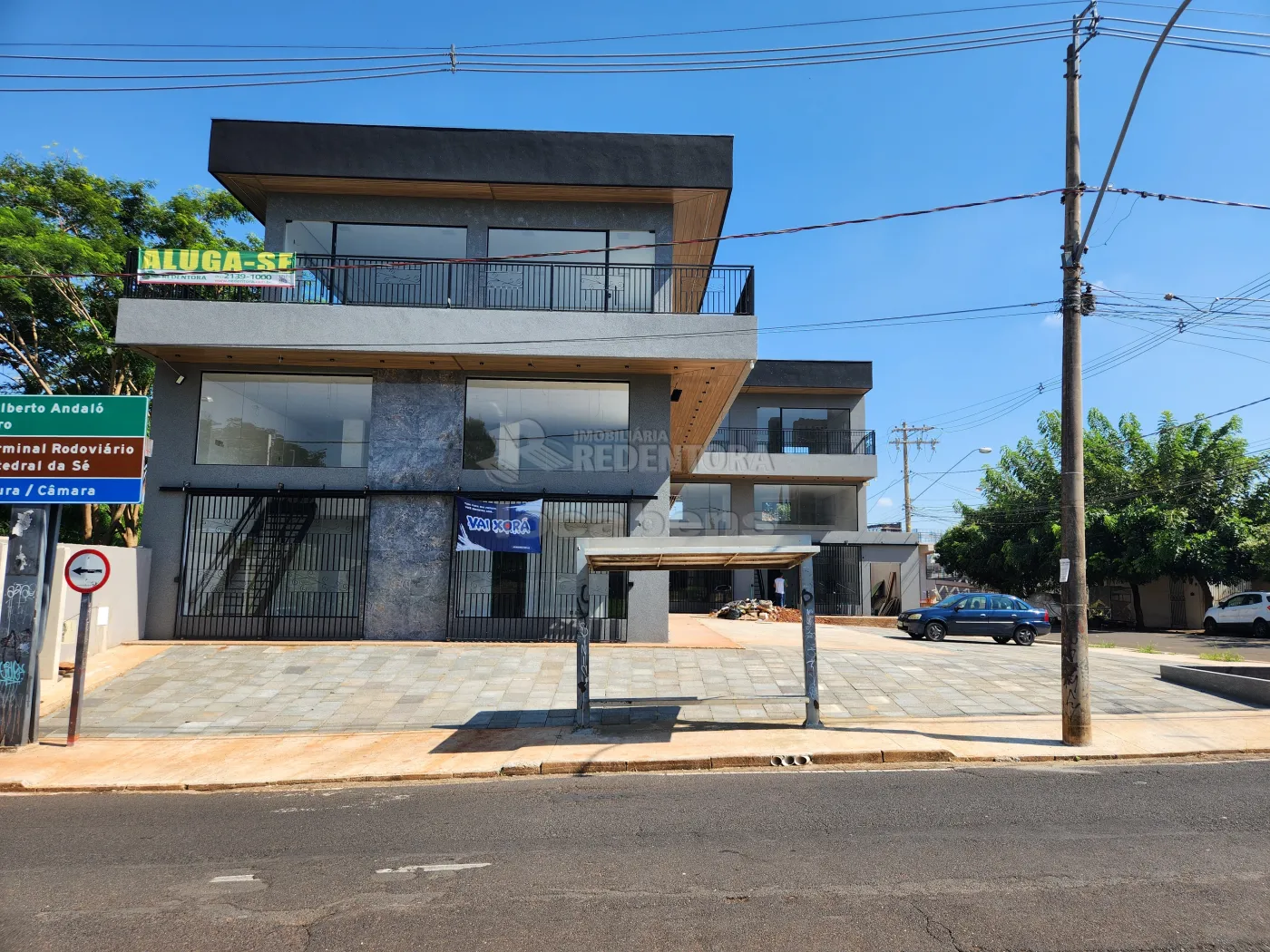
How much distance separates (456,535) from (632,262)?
714 cm

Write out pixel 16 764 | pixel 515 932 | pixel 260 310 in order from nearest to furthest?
1. pixel 515 932
2. pixel 16 764
3. pixel 260 310

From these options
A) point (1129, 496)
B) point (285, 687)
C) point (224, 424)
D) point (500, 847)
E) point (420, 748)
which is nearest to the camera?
point (500, 847)

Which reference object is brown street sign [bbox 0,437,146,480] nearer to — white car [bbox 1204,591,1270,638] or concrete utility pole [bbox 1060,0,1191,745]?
concrete utility pole [bbox 1060,0,1191,745]

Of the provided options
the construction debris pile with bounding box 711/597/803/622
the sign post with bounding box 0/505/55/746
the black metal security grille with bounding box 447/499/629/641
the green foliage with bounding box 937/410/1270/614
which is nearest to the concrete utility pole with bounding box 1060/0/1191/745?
the black metal security grille with bounding box 447/499/629/641

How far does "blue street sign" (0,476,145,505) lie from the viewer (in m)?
10.2

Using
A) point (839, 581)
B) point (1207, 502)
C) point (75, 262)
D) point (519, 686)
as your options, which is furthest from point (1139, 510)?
point (75, 262)

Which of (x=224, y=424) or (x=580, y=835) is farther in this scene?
(x=224, y=424)

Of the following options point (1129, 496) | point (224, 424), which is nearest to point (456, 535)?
point (224, 424)

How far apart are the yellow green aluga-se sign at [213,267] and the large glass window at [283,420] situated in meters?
2.16

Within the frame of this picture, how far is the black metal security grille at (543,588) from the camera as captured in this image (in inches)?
656

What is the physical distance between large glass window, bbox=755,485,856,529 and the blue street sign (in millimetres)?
26183

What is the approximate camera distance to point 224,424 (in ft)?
56.9

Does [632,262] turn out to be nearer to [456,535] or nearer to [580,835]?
[456,535]

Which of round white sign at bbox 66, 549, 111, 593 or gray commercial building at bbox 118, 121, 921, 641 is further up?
gray commercial building at bbox 118, 121, 921, 641
